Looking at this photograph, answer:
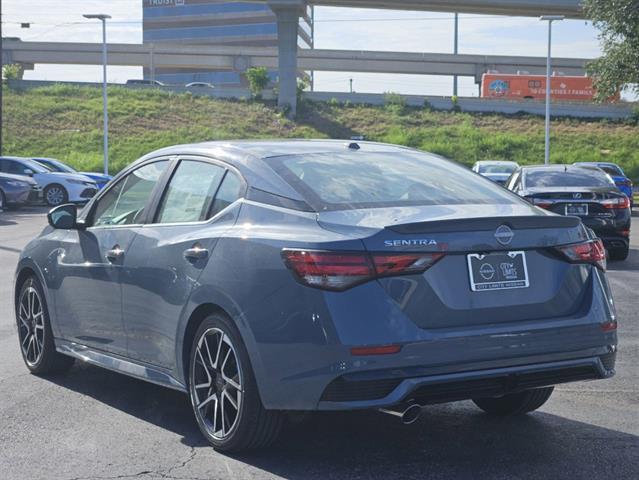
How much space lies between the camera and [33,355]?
739 centimetres

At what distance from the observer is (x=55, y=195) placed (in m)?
29.9

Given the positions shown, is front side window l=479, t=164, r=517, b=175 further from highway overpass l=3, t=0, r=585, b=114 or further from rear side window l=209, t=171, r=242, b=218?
highway overpass l=3, t=0, r=585, b=114

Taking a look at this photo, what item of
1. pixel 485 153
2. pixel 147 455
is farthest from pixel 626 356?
pixel 485 153

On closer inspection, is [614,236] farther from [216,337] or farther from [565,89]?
[565,89]

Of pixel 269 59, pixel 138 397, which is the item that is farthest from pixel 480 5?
pixel 138 397

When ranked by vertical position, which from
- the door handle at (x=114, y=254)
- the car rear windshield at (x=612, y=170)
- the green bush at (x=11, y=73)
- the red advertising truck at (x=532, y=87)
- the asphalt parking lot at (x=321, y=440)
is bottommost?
the asphalt parking lot at (x=321, y=440)

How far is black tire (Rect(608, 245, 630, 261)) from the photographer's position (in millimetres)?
15293

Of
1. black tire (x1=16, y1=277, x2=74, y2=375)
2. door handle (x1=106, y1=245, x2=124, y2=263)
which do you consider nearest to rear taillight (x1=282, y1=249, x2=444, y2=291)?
door handle (x1=106, y1=245, x2=124, y2=263)

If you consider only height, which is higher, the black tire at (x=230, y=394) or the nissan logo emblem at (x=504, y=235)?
the nissan logo emblem at (x=504, y=235)

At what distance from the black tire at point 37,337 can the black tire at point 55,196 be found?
22894 millimetres

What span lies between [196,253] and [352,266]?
3.60 ft

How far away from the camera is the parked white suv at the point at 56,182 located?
29859 millimetres

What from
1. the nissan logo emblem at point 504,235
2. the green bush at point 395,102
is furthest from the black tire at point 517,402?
the green bush at point 395,102

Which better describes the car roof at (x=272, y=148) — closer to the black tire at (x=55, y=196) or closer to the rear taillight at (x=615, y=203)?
the rear taillight at (x=615, y=203)
